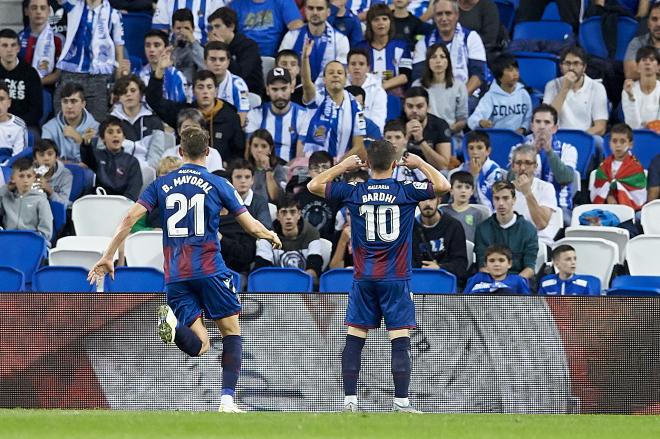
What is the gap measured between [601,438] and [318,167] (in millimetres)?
7052

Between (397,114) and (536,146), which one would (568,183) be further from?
(397,114)

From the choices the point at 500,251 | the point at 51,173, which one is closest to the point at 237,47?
the point at 51,173

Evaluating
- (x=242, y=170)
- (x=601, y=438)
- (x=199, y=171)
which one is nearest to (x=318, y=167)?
(x=242, y=170)

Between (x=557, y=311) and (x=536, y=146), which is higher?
(x=536, y=146)

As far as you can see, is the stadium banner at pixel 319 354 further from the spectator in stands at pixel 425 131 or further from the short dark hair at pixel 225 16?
the short dark hair at pixel 225 16

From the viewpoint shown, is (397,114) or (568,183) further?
(397,114)

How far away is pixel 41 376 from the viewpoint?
12.6 meters

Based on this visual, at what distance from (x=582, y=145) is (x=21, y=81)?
6709 millimetres

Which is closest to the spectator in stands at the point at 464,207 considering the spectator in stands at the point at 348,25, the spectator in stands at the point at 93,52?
the spectator in stands at the point at 348,25

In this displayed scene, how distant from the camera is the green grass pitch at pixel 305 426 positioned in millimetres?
9500

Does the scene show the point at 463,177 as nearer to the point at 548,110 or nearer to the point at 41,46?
the point at 548,110

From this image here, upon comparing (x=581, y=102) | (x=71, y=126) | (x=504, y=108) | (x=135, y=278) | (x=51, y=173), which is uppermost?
(x=581, y=102)

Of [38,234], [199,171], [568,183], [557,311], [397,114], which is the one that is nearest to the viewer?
[199,171]

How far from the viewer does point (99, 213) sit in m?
16.1
